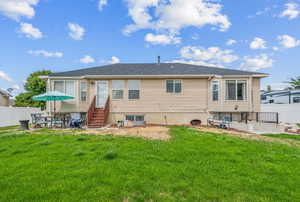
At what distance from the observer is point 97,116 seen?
36.4 feet

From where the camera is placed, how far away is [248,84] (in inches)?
447

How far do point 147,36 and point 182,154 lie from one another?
58.9 feet

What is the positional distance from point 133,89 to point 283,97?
917 inches

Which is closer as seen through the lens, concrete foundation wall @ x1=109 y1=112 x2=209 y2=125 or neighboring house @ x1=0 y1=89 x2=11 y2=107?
concrete foundation wall @ x1=109 y1=112 x2=209 y2=125

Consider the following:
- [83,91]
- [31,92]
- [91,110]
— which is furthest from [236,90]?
[31,92]

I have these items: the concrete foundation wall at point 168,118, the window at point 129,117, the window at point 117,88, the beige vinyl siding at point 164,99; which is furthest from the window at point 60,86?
the window at point 129,117

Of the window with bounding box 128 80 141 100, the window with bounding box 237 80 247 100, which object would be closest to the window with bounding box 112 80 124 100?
the window with bounding box 128 80 141 100

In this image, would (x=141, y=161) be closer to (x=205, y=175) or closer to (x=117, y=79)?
(x=205, y=175)

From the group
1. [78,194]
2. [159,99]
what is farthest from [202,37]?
[78,194]

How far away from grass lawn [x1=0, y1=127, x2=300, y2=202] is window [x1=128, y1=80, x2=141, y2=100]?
7310mm

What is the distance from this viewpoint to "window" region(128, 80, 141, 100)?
1216 centimetres

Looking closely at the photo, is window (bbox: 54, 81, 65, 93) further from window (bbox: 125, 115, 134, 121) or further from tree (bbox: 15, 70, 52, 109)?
tree (bbox: 15, 70, 52, 109)

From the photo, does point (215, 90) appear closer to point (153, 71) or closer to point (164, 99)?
point (164, 99)

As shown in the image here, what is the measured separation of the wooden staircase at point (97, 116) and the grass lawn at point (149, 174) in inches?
214
